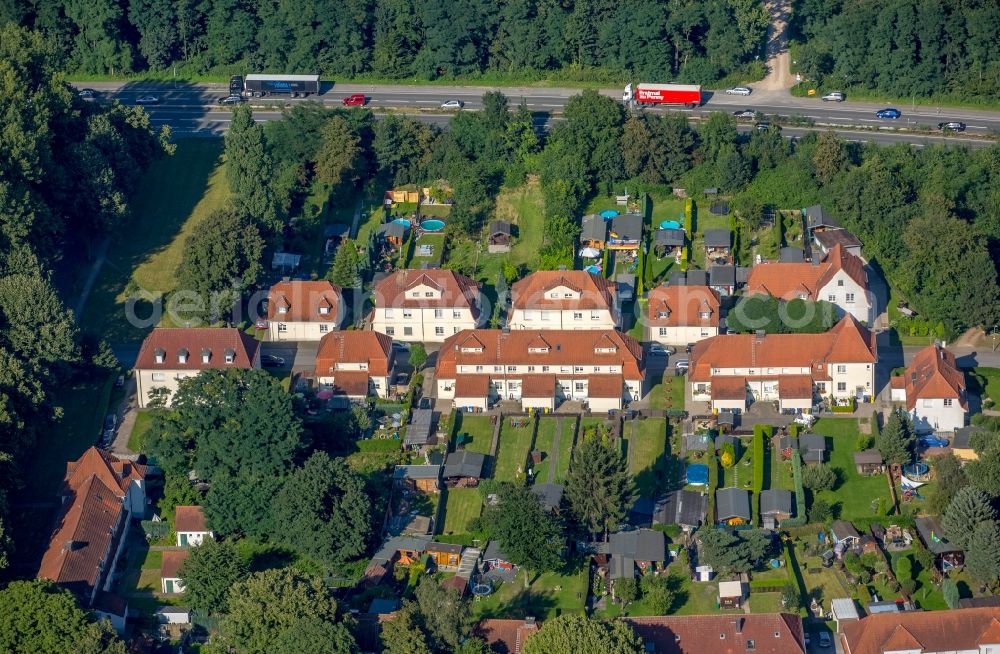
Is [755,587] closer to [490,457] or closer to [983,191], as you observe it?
[490,457]

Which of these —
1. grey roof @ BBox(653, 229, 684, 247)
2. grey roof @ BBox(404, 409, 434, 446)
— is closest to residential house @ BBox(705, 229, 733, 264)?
grey roof @ BBox(653, 229, 684, 247)

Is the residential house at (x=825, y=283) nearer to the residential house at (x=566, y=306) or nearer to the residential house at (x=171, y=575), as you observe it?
the residential house at (x=566, y=306)

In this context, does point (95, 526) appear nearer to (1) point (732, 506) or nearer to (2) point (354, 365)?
(2) point (354, 365)

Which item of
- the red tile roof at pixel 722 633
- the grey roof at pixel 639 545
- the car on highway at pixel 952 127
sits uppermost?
the car on highway at pixel 952 127

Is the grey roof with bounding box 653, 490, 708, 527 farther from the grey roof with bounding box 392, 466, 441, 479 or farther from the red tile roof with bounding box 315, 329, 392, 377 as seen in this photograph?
the red tile roof with bounding box 315, 329, 392, 377

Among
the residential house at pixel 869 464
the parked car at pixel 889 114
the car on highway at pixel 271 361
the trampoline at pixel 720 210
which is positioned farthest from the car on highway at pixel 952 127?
the car on highway at pixel 271 361

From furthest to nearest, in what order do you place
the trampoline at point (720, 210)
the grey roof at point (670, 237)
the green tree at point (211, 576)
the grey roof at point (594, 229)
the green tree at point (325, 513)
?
the trampoline at point (720, 210) → the grey roof at point (594, 229) → the grey roof at point (670, 237) → the green tree at point (325, 513) → the green tree at point (211, 576)

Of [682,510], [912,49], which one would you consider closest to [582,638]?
[682,510]
